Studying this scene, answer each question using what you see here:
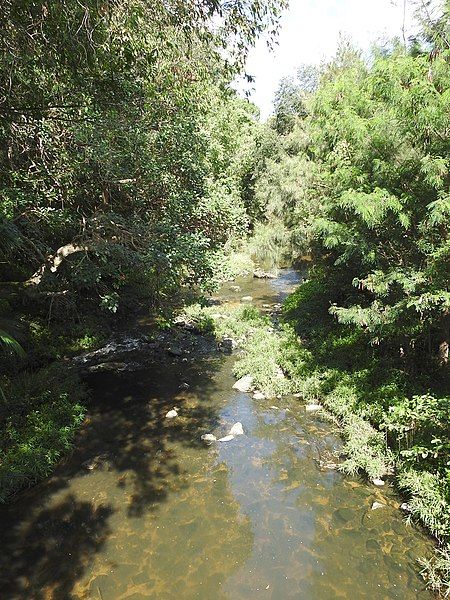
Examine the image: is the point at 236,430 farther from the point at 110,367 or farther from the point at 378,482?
the point at 110,367

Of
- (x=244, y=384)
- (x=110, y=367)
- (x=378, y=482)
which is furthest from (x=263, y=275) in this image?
(x=378, y=482)

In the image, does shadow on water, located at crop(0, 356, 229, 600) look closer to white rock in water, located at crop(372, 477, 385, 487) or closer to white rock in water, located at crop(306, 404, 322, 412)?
white rock in water, located at crop(306, 404, 322, 412)

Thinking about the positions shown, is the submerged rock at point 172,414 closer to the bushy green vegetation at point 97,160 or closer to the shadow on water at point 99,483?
the shadow on water at point 99,483

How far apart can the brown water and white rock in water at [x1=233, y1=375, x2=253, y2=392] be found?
156cm

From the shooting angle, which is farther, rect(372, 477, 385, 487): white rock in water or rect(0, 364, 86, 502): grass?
rect(0, 364, 86, 502): grass

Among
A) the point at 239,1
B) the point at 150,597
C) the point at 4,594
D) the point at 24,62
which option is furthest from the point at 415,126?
the point at 4,594

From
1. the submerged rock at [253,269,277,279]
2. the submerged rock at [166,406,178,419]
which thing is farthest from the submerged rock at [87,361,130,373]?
the submerged rock at [253,269,277,279]

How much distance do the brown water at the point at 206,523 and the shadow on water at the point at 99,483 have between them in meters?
0.03

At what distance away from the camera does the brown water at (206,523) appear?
5.82m

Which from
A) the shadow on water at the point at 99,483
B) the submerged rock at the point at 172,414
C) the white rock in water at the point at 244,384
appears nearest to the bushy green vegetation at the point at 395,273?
the white rock in water at the point at 244,384

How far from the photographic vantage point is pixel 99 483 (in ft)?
26.2

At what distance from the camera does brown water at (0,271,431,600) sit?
5.82 m

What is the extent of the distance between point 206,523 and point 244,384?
17.6 ft

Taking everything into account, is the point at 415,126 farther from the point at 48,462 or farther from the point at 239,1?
the point at 48,462
